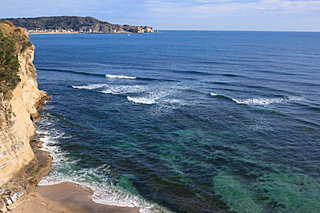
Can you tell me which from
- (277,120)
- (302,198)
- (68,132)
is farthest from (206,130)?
(68,132)

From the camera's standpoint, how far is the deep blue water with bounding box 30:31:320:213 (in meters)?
19.1

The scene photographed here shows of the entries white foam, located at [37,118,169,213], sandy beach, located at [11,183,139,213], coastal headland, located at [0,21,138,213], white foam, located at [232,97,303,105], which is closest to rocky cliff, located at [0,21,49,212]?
coastal headland, located at [0,21,138,213]

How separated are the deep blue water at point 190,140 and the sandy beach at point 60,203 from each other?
0.77m

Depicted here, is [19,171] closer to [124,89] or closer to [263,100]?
[124,89]

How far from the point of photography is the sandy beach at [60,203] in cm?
1678

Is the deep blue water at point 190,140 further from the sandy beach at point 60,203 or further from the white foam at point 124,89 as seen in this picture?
the sandy beach at point 60,203

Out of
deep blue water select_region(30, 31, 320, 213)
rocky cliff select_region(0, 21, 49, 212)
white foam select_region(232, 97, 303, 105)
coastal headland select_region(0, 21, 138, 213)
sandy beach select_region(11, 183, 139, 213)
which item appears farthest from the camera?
white foam select_region(232, 97, 303, 105)

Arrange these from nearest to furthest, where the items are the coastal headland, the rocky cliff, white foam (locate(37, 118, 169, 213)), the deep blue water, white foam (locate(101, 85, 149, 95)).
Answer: the coastal headland < the rocky cliff < white foam (locate(37, 118, 169, 213)) < the deep blue water < white foam (locate(101, 85, 149, 95))

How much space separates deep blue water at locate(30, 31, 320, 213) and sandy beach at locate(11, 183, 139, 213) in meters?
0.77

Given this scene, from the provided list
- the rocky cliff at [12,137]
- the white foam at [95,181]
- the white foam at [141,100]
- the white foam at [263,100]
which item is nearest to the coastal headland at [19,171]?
the rocky cliff at [12,137]

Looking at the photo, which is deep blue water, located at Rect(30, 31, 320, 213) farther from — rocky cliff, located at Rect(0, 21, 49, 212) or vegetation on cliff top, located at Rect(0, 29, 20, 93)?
vegetation on cliff top, located at Rect(0, 29, 20, 93)

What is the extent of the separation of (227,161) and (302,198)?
269 inches

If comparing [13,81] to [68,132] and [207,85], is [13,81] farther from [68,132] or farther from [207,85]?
[207,85]

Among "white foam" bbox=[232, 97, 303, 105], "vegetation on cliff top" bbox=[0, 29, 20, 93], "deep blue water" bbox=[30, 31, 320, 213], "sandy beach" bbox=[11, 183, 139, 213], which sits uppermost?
"vegetation on cliff top" bbox=[0, 29, 20, 93]
